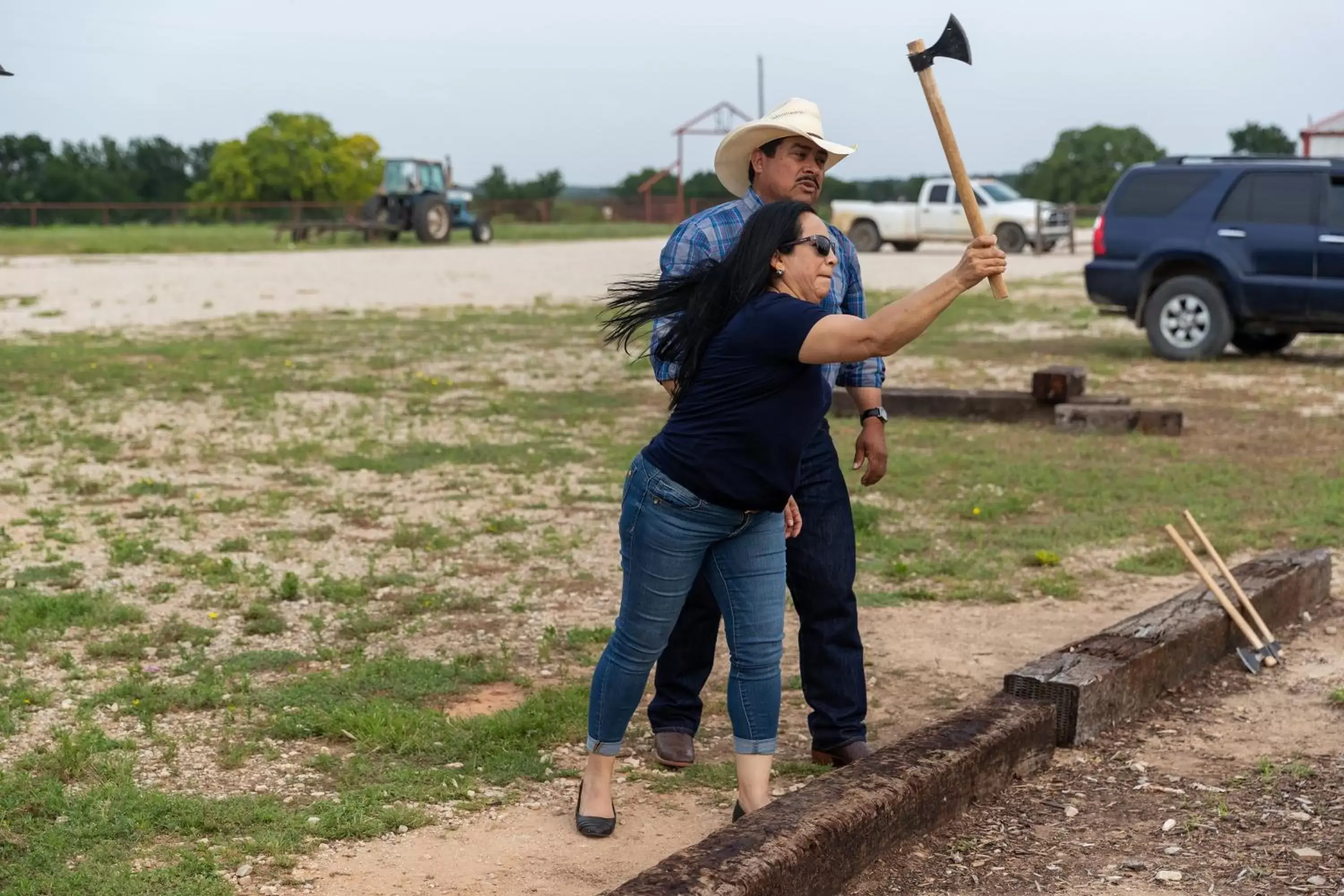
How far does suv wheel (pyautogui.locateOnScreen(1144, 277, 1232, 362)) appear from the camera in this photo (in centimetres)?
1551

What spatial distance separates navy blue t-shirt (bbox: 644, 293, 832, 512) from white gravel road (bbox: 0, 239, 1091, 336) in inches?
605

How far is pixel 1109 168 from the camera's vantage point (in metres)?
95.0

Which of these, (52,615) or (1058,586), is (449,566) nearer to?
(52,615)

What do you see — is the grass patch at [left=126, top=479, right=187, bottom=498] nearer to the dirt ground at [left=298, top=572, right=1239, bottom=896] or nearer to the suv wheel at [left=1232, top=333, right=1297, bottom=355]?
the dirt ground at [left=298, top=572, right=1239, bottom=896]

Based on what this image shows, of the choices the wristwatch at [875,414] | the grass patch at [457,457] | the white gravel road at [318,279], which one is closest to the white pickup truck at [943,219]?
the white gravel road at [318,279]

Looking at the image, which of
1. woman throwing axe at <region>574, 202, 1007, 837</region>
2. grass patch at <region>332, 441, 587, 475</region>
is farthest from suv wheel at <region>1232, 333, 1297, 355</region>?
woman throwing axe at <region>574, 202, 1007, 837</region>

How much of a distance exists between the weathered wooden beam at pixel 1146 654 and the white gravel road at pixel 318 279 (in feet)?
48.4

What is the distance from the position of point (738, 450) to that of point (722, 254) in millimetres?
789

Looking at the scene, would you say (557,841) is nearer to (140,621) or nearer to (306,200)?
(140,621)

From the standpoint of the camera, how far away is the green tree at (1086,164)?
92.4m

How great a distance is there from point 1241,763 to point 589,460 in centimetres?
583

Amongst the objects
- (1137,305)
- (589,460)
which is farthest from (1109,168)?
(589,460)

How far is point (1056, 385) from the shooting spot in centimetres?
1154

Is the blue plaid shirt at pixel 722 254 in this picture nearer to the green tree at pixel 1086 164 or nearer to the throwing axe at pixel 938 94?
the throwing axe at pixel 938 94
